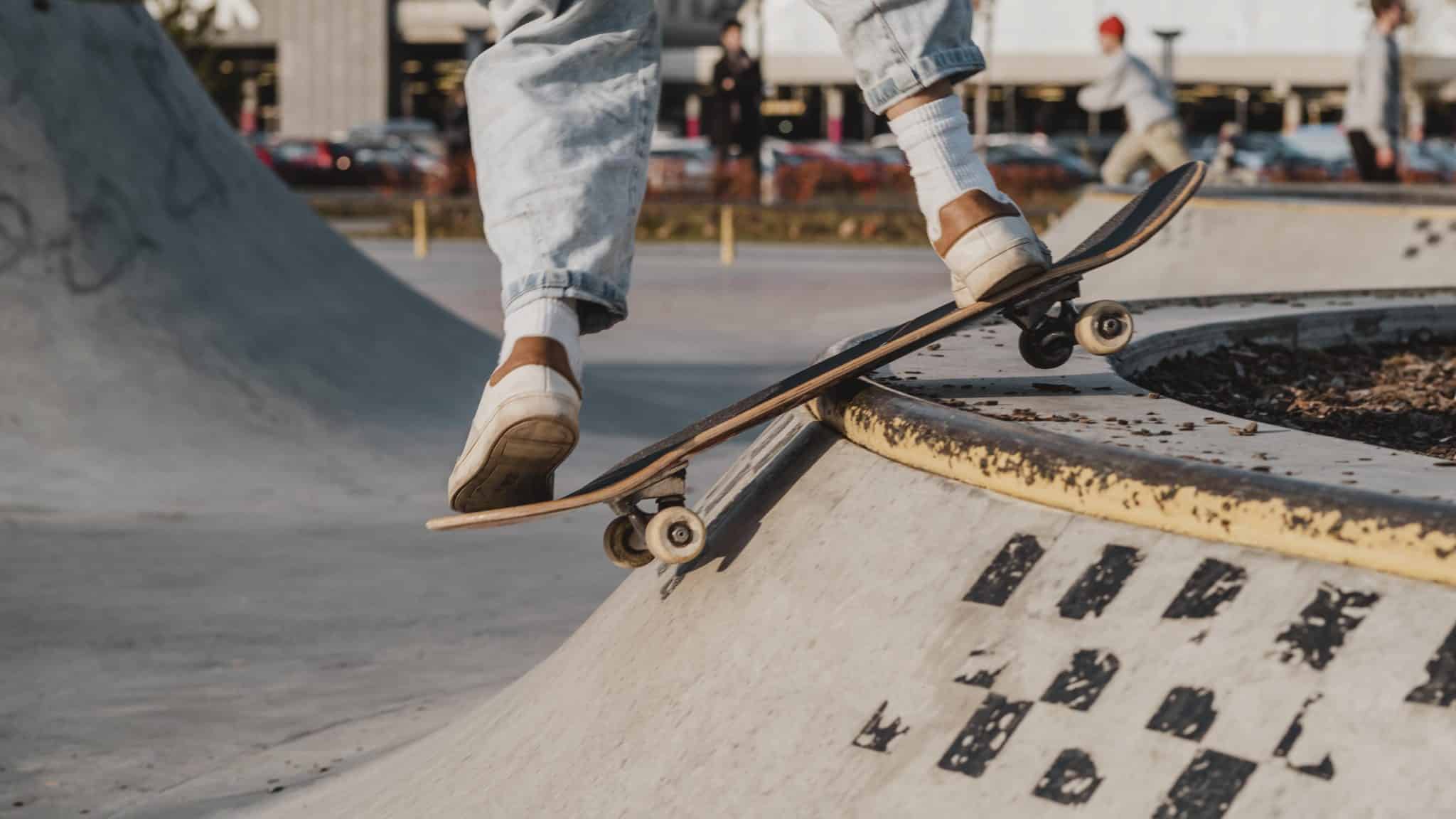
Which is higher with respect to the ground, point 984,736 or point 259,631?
point 984,736

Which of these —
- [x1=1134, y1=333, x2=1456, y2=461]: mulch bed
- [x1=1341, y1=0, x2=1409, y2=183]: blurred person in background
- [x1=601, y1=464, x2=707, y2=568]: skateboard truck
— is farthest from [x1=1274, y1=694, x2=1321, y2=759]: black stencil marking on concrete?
[x1=1341, y1=0, x2=1409, y2=183]: blurred person in background

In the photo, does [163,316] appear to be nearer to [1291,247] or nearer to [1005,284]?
[1005,284]

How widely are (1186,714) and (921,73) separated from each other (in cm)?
121

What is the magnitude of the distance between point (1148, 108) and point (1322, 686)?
12473 mm

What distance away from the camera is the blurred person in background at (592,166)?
97.9 inches

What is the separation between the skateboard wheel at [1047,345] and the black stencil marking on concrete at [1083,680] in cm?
105

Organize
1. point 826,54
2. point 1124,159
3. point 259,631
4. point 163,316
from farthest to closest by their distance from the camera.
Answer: point 826,54 → point 1124,159 → point 163,316 → point 259,631

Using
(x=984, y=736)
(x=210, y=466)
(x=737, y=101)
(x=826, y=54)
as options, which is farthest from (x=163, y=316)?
(x=826, y=54)

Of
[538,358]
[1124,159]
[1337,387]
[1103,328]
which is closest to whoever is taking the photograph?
[538,358]

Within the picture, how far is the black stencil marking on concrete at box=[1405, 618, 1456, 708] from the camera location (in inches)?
57.3

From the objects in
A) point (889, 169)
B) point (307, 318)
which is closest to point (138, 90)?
point (307, 318)

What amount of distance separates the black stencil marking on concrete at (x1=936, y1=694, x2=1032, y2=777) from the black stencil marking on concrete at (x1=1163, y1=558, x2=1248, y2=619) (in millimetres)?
167

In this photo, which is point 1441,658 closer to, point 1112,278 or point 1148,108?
point 1112,278

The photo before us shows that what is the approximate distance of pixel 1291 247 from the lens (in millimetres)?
9070
